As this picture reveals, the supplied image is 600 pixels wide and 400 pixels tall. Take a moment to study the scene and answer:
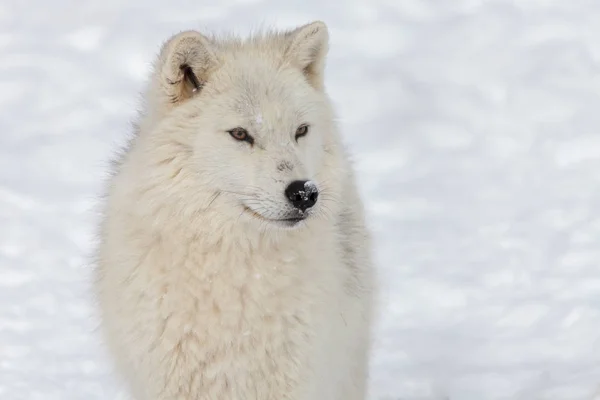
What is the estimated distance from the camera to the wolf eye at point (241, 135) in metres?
4.37

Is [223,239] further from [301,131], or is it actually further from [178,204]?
[301,131]

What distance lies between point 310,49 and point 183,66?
79 centimetres

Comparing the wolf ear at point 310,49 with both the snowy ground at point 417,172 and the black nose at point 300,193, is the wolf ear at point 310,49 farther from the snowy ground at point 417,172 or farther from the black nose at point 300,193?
the snowy ground at point 417,172

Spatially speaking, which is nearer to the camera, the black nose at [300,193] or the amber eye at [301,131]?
the black nose at [300,193]

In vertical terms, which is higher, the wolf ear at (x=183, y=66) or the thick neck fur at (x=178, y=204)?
the wolf ear at (x=183, y=66)

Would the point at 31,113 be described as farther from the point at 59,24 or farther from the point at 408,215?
the point at 408,215

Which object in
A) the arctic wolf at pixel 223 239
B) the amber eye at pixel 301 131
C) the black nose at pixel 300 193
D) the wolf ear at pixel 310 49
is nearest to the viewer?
the black nose at pixel 300 193

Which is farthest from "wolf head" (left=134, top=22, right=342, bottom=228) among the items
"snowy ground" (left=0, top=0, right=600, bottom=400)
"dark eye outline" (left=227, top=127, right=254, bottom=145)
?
"snowy ground" (left=0, top=0, right=600, bottom=400)

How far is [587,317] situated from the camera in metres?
6.84

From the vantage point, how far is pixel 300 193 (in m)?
4.12

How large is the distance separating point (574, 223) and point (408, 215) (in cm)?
152

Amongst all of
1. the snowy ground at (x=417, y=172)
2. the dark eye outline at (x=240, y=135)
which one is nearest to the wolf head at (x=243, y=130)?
the dark eye outline at (x=240, y=135)

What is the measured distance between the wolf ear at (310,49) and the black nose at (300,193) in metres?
0.99

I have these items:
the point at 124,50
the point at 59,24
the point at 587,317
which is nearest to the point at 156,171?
the point at 587,317
